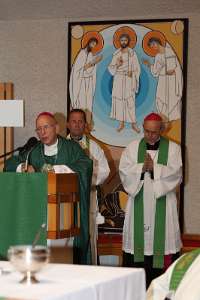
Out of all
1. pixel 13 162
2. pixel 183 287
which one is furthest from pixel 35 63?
pixel 183 287

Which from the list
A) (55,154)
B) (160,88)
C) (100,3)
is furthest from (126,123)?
(55,154)

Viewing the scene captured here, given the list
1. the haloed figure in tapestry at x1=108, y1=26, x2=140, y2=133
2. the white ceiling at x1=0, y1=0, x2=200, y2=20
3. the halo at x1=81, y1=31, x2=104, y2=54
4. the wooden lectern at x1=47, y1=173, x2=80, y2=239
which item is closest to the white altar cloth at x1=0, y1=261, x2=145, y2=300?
the wooden lectern at x1=47, y1=173, x2=80, y2=239

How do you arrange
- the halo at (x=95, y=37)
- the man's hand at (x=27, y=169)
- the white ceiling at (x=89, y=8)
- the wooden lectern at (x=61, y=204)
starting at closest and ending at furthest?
1. the wooden lectern at (x=61, y=204)
2. the man's hand at (x=27, y=169)
3. the white ceiling at (x=89, y=8)
4. the halo at (x=95, y=37)

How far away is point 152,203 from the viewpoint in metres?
8.64

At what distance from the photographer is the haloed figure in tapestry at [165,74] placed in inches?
392

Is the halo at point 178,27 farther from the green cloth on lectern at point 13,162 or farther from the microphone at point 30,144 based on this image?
the green cloth on lectern at point 13,162

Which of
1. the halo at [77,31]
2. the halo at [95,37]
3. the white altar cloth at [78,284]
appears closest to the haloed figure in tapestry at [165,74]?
the halo at [95,37]

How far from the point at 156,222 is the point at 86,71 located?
2658 mm

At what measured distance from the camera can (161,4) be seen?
32.2ft

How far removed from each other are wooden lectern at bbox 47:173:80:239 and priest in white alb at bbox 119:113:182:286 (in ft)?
6.38

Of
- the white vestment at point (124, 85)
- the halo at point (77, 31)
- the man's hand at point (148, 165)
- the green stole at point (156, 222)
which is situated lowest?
the green stole at point (156, 222)

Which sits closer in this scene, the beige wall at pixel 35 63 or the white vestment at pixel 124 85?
the white vestment at pixel 124 85

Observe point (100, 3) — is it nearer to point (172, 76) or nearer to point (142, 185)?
point (172, 76)

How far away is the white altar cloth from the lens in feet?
11.1
